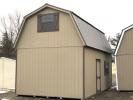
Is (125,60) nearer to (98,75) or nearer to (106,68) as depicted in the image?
(98,75)

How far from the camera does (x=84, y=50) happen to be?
48.1ft

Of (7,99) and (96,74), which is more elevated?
(96,74)

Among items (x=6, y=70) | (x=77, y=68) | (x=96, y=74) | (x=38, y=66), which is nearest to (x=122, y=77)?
(x=96, y=74)

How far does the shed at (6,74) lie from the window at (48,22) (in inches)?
252

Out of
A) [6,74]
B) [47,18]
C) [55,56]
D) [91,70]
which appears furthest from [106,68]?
[6,74]

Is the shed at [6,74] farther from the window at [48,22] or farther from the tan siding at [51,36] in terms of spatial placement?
the window at [48,22]

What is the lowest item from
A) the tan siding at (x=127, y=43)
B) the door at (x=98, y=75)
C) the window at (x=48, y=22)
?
the door at (x=98, y=75)

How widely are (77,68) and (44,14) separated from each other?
3723 millimetres

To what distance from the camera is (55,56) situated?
1530 cm

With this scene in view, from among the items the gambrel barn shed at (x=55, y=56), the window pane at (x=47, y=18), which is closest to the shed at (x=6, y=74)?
the gambrel barn shed at (x=55, y=56)

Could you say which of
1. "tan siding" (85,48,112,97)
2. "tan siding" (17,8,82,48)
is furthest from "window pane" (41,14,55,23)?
"tan siding" (85,48,112,97)

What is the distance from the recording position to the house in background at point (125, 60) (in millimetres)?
17625

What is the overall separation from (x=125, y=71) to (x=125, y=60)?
2.37 ft

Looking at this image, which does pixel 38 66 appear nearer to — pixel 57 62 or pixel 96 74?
pixel 57 62
